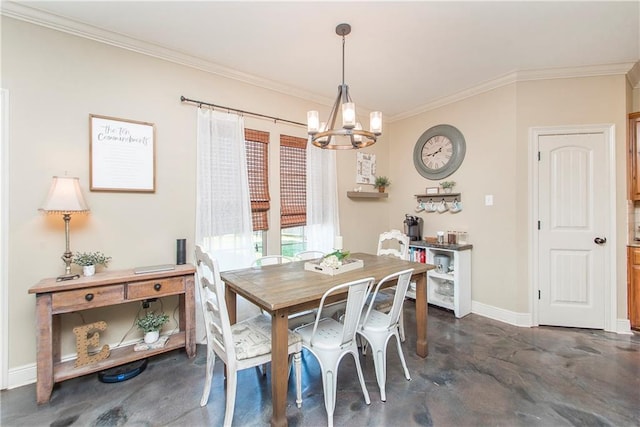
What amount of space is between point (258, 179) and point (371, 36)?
68.6 inches

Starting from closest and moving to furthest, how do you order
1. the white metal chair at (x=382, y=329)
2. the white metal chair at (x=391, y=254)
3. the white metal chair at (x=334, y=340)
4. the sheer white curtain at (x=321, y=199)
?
1. the white metal chair at (x=334, y=340)
2. the white metal chair at (x=382, y=329)
3. the white metal chair at (x=391, y=254)
4. the sheer white curtain at (x=321, y=199)

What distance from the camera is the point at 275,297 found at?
160 centimetres

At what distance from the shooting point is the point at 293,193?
133 inches

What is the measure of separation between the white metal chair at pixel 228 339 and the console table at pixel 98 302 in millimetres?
645

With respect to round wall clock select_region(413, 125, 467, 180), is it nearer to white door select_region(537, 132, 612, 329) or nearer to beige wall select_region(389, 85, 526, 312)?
beige wall select_region(389, 85, 526, 312)

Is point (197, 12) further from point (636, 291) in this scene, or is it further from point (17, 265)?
point (636, 291)

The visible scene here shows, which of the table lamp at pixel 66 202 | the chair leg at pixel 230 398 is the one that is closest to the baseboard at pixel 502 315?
the chair leg at pixel 230 398

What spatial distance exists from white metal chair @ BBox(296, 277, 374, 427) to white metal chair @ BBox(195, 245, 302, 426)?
13cm

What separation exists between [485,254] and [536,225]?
599 millimetres

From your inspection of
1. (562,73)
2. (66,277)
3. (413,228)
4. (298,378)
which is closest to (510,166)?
(562,73)

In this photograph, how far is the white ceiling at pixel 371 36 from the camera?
2014 mm

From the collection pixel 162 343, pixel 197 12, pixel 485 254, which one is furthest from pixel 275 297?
pixel 485 254

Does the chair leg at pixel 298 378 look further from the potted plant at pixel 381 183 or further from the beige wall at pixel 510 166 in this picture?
the potted plant at pixel 381 183

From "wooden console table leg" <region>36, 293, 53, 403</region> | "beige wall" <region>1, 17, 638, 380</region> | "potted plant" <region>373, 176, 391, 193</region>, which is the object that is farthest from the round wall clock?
"wooden console table leg" <region>36, 293, 53, 403</region>
